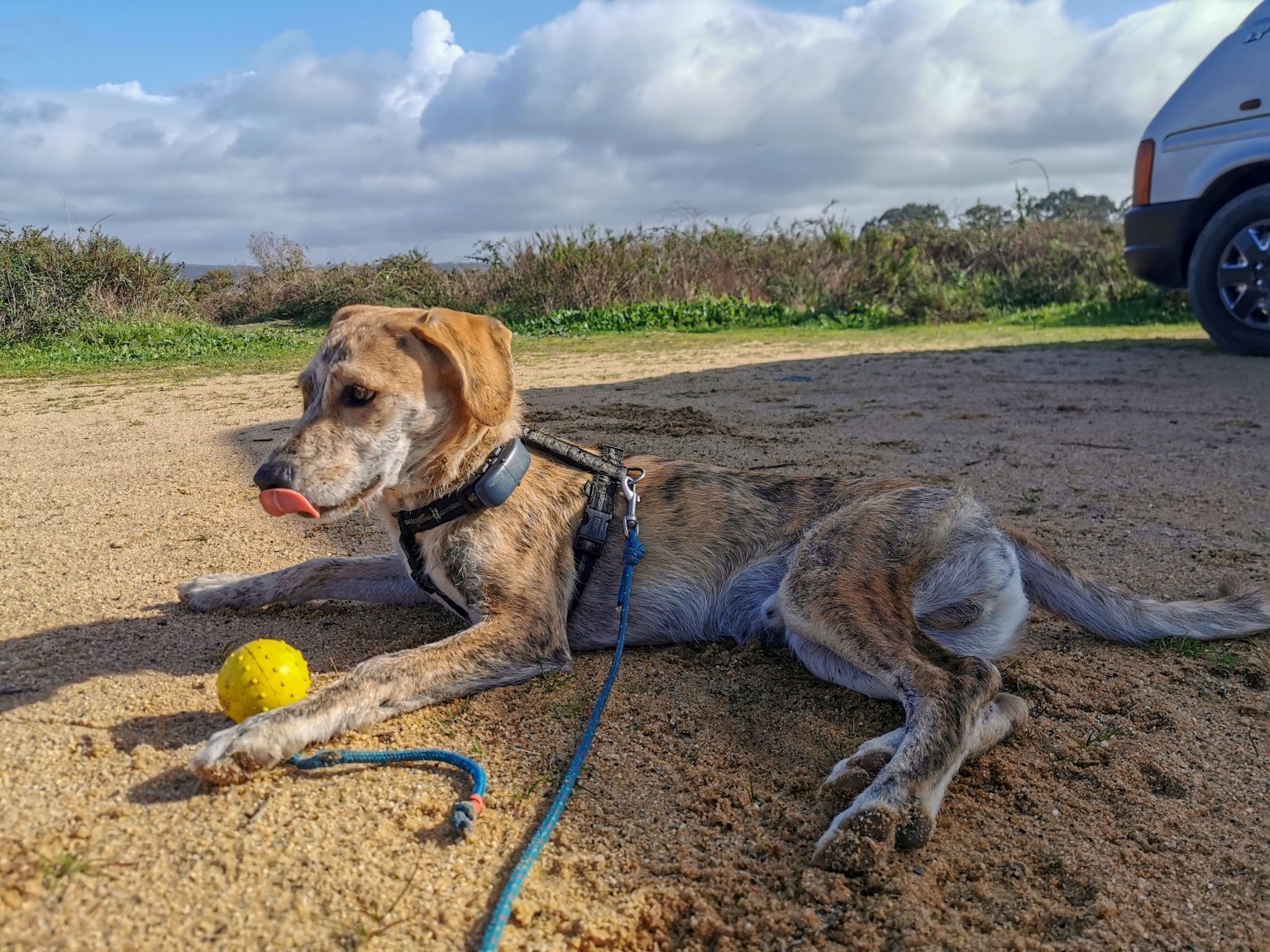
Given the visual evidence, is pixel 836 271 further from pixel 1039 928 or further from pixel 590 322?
pixel 1039 928

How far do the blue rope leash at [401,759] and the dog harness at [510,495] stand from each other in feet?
2.81

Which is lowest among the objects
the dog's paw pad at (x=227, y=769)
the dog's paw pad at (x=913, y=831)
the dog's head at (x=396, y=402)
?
the dog's paw pad at (x=913, y=831)

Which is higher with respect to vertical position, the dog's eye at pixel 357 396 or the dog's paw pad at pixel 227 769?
the dog's eye at pixel 357 396

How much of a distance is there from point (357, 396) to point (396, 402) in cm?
13

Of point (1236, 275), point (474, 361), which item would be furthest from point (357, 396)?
point (1236, 275)

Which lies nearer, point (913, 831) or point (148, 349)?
point (913, 831)

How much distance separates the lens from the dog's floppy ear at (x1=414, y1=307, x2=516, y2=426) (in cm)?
335

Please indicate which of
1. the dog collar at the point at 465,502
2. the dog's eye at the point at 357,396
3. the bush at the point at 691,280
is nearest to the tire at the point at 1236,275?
the bush at the point at 691,280

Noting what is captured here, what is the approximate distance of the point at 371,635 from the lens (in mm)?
3551

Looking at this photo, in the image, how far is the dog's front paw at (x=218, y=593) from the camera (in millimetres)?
3693

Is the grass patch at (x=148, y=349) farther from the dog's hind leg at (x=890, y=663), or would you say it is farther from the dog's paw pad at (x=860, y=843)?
the dog's paw pad at (x=860, y=843)

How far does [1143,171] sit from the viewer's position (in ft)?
32.7

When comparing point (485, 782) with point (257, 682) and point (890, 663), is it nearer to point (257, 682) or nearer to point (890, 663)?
point (257, 682)

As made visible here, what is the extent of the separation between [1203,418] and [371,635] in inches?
264
